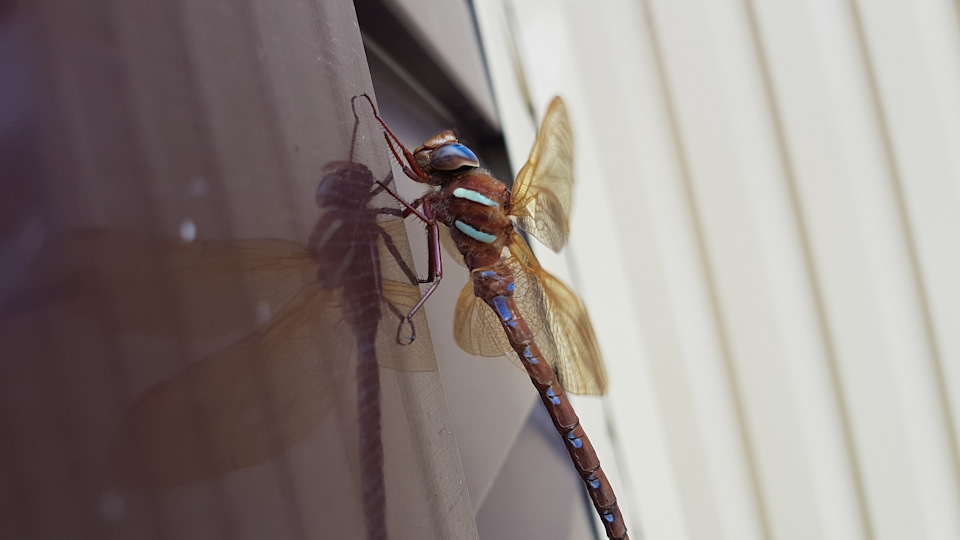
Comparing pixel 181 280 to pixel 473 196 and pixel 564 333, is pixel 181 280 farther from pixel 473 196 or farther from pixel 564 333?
pixel 564 333

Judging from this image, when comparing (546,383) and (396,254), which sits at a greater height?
(396,254)

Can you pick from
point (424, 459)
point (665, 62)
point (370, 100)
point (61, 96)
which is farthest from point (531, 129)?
point (61, 96)

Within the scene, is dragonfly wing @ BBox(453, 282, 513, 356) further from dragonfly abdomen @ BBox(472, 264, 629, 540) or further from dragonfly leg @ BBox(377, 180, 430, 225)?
dragonfly leg @ BBox(377, 180, 430, 225)

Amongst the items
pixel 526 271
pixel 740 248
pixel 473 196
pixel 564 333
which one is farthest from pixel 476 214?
pixel 740 248

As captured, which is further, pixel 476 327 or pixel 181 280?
pixel 476 327

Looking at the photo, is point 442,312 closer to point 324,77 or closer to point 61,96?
point 324,77

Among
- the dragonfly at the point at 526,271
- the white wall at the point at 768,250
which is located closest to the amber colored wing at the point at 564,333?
the dragonfly at the point at 526,271
